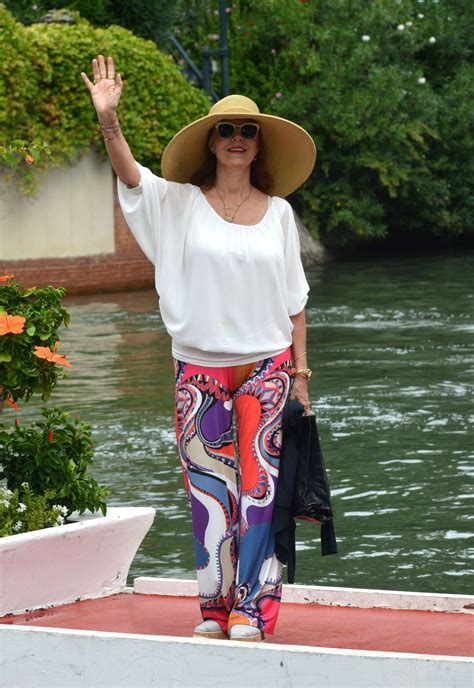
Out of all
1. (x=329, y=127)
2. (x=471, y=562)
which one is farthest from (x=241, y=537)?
(x=329, y=127)

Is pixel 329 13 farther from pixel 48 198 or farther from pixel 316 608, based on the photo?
pixel 316 608

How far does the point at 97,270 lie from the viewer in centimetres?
2344

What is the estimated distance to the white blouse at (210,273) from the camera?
532 centimetres

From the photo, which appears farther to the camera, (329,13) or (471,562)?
(329,13)

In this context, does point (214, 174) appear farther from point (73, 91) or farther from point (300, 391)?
point (73, 91)

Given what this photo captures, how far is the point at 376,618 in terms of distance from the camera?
5.70m

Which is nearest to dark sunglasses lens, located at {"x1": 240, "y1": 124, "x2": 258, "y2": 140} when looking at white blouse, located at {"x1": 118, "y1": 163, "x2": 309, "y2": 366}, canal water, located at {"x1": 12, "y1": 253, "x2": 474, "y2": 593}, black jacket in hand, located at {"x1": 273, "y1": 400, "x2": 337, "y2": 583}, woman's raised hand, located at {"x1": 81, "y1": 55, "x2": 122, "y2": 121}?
white blouse, located at {"x1": 118, "y1": 163, "x2": 309, "y2": 366}

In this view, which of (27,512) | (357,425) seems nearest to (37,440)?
(27,512)

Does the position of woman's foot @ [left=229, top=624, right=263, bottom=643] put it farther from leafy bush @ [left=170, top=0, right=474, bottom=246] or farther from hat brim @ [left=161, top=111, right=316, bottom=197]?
leafy bush @ [left=170, top=0, right=474, bottom=246]

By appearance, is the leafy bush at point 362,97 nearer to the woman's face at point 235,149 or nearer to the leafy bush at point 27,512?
the leafy bush at point 27,512

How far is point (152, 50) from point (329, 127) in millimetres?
5366

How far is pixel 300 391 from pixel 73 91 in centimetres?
1763

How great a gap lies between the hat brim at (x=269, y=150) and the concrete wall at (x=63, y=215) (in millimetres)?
16944

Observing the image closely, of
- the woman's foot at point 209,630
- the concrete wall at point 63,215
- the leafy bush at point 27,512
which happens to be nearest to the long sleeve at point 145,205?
the leafy bush at point 27,512
